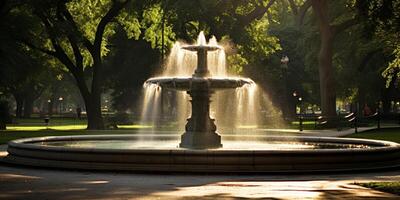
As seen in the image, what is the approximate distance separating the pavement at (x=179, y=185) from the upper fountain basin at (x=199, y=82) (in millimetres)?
4492

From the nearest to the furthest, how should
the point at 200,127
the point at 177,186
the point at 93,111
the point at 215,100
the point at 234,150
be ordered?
the point at 177,186 < the point at 234,150 < the point at 200,127 < the point at 93,111 < the point at 215,100

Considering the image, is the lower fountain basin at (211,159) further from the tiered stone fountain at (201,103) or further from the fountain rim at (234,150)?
the tiered stone fountain at (201,103)

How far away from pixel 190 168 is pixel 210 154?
0.58 metres

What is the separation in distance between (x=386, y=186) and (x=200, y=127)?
26.8 ft

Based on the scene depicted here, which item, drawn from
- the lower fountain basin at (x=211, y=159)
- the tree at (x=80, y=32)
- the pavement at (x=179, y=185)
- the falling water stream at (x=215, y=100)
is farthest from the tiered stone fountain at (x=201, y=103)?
the tree at (x=80, y=32)

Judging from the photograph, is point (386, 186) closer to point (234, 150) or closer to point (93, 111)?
point (234, 150)

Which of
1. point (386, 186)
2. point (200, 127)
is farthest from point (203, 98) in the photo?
point (386, 186)

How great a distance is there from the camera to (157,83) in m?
18.5

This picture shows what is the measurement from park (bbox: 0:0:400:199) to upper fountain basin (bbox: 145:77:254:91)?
53mm

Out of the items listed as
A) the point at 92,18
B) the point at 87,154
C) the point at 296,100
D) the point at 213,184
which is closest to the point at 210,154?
the point at 213,184

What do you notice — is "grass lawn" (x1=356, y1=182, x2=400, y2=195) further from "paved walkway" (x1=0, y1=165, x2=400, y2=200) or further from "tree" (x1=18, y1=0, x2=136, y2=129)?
"tree" (x1=18, y1=0, x2=136, y2=129)

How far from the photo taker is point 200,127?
19.1 meters

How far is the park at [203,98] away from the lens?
1305 centimetres

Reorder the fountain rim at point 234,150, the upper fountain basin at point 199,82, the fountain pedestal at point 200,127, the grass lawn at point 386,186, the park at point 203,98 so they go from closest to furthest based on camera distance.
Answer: the grass lawn at point 386,186 < the park at point 203,98 < the fountain rim at point 234,150 < the upper fountain basin at point 199,82 < the fountain pedestal at point 200,127
